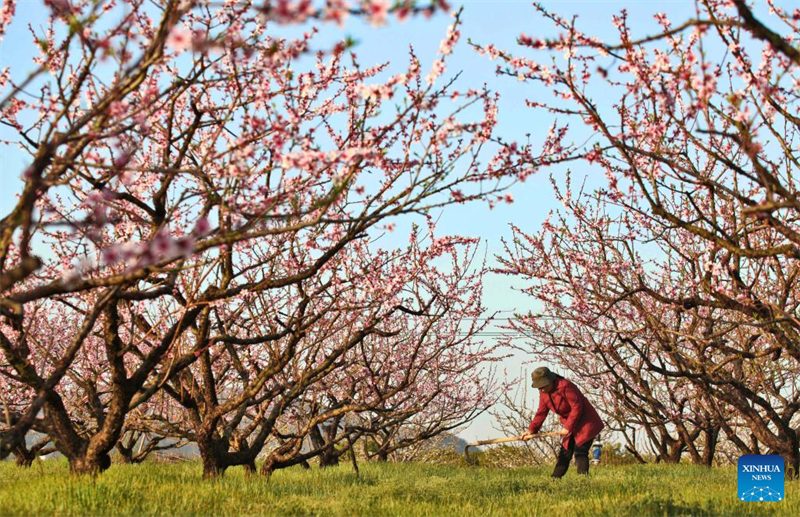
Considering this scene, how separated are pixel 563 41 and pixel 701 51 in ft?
3.38

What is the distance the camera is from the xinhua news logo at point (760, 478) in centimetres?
797

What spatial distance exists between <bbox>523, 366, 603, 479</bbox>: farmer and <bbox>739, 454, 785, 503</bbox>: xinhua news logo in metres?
4.07

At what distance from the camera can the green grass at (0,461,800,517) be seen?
703 cm

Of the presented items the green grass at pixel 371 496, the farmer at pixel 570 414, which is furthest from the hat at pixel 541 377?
the green grass at pixel 371 496

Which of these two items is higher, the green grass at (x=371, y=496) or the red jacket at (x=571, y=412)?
the red jacket at (x=571, y=412)

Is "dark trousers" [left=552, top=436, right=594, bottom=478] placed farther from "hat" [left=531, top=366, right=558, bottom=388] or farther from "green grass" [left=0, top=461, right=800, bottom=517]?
"green grass" [left=0, top=461, right=800, bottom=517]

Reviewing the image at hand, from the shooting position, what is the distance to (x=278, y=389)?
32.2 ft

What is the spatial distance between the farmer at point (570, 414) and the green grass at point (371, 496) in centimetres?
152

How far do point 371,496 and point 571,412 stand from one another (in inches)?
197

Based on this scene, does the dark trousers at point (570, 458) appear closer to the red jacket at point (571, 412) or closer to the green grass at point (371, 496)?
the red jacket at point (571, 412)

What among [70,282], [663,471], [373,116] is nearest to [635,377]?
[663,471]

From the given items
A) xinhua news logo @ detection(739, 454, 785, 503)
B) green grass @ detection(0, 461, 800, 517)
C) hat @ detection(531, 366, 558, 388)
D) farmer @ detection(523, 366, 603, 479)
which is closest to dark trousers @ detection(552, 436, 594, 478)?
farmer @ detection(523, 366, 603, 479)

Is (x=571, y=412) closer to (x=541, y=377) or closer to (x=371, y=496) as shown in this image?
(x=541, y=377)

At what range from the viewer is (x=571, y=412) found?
12195 mm
